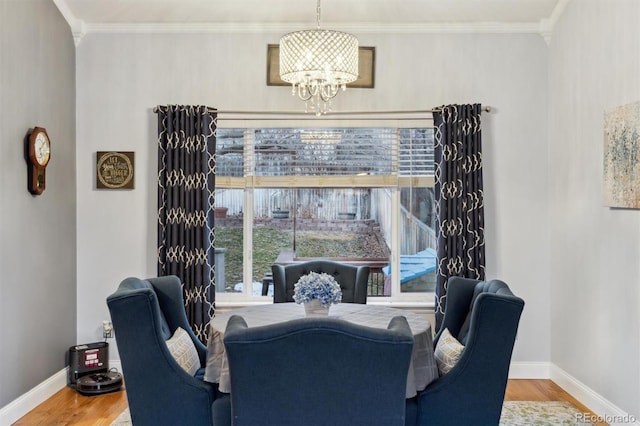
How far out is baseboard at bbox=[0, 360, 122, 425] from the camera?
381cm

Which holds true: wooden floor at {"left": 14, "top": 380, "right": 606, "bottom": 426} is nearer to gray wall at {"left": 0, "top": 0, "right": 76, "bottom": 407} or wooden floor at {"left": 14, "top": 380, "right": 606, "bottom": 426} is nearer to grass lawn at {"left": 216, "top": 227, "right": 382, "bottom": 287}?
gray wall at {"left": 0, "top": 0, "right": 76, "bottom": 407}

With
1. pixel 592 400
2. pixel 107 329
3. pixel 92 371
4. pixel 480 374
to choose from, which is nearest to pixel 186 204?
pixel 107 329

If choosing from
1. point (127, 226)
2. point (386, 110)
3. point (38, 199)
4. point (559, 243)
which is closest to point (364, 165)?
point (386, 110)

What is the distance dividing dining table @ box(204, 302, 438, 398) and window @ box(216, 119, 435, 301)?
140 centimetres

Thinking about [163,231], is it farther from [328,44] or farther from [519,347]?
[519,347]

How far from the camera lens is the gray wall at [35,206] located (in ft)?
12.6

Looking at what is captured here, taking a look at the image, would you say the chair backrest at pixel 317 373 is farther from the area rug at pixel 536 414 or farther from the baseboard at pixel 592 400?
the baseboard at pixel 592 400

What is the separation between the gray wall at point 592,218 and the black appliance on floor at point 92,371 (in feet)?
11.0

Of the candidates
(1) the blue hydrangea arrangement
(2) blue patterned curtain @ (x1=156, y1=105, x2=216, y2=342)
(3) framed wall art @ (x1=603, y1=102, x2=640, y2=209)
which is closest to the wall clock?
(2) blue patterned curtain @ (x1=156, y1=105, x2=216, y2=342)

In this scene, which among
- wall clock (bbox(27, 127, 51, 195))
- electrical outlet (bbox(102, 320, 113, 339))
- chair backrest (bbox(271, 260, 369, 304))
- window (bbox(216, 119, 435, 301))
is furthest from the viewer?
window (bbox(216, 119, 435, 301))

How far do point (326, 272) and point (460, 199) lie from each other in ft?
3.96

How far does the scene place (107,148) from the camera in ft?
16.2

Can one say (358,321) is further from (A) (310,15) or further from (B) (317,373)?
(A) (310,15)

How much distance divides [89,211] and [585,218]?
3776 millimetres
